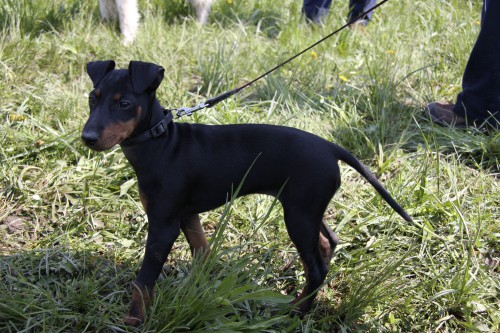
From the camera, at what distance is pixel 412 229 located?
10.6 feet

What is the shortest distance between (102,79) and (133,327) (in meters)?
1.10

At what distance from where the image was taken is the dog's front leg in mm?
2436

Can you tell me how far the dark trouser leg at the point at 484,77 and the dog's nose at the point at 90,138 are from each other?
299cm

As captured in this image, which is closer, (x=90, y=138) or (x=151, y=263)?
(x=90, y=138)

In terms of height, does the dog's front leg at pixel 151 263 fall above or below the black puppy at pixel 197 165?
below

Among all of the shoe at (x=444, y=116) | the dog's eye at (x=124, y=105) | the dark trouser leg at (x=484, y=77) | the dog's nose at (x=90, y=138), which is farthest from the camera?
the shoe at (x=444, y=116)

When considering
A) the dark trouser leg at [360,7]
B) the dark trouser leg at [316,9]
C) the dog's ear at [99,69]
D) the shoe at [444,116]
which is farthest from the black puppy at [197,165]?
the dark trouser leg at [360,7]

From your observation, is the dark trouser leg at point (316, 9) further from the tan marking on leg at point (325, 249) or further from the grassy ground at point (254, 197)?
the tan marking on leg at point (325, 249)

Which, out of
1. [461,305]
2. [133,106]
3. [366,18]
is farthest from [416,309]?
[366,18]

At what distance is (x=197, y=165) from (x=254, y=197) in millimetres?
995

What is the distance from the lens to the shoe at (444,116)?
426cm

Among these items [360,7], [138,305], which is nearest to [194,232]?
[138,305]

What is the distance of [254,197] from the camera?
345 cm

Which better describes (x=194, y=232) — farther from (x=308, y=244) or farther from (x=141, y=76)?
Answer: (x=141, y=76)
